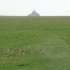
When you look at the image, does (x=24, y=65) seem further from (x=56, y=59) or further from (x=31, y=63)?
(x=56, y=59)

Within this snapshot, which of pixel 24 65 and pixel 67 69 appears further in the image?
pixel 24 65

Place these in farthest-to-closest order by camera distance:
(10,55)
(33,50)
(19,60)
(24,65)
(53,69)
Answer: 1. (33,50)
2. (10,55)
3. (19,60)
4. (24,65)
5. (53,69)

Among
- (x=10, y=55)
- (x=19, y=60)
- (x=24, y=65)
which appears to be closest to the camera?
(x=24, y=65)

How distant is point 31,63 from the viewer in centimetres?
1678

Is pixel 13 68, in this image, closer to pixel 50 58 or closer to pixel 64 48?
pixel 50 58

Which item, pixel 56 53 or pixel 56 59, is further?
pixel 56 53

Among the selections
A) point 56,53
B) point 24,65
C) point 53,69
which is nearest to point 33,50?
point 56,53

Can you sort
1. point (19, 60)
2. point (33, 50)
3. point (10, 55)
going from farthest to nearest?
point (33, 50)
point (10, 55)
point (19, 60)

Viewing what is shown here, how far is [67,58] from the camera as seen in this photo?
1800cm

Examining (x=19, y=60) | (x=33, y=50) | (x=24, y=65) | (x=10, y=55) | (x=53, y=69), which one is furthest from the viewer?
(x=33, y=50)

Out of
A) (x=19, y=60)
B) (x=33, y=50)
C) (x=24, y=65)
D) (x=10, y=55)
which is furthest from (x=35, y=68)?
(x=33, y=50)

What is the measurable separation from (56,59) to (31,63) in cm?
176

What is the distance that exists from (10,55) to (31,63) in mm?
2911

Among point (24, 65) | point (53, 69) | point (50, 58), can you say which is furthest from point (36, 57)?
point (53, 69)
